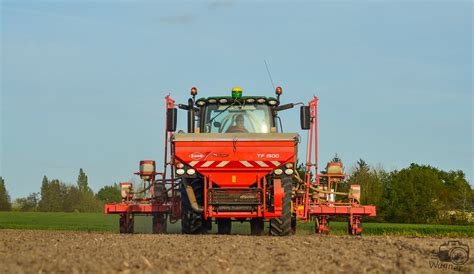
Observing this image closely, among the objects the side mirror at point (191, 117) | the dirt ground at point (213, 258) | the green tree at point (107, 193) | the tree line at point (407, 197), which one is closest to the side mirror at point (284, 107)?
the side mirror at point (191, 117)

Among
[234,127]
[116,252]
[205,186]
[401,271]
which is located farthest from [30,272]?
[234,127]

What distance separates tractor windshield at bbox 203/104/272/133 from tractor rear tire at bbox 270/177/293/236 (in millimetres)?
1885

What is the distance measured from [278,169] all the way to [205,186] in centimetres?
161

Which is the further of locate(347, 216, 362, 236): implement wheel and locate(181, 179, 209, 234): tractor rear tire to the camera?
locate(347, 216, 362, 236): implement wheel

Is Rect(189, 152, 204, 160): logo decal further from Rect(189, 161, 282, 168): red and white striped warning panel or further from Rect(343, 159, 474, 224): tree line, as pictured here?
Rect(343, 159, 474, 224): tree line

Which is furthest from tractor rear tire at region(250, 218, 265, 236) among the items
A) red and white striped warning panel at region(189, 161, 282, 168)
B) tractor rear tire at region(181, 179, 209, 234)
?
red and white striped warning panel at region(189, 161, 282, 168)

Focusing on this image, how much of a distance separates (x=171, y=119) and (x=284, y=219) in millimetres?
3772

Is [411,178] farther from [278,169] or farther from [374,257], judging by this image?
[374,257]

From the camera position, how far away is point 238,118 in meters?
20.0

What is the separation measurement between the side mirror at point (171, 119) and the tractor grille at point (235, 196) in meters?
2.52

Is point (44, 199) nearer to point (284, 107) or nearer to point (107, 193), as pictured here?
point (107, 193)

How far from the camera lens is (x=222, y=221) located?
20.0 m
